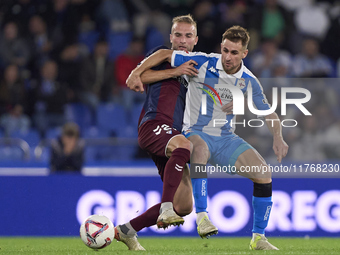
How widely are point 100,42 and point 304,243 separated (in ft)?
18.4

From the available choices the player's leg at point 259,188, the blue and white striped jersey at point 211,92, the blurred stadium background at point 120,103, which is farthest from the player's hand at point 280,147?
the blurred stadium background at point 120,103

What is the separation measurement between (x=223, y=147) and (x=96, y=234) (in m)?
1.33

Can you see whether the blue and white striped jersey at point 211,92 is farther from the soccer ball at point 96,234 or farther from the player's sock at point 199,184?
the soccer ball at point 96,234

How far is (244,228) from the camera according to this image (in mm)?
7719

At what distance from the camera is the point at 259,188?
17.7ft

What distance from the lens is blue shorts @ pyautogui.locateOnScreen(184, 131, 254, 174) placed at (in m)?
5.40

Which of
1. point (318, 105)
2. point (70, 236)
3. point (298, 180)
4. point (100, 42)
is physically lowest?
point (70, 236)

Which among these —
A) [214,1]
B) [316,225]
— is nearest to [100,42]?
[214,1]

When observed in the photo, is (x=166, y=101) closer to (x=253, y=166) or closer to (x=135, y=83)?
(x=135, y=83)

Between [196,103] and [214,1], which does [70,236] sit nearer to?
[196,103]

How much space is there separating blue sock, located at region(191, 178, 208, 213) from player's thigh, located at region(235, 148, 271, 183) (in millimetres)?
341

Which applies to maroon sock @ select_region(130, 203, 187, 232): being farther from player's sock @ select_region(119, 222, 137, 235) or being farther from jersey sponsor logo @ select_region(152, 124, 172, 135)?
jersey sponsor logo @ select_region(152, 124, 172, 135)

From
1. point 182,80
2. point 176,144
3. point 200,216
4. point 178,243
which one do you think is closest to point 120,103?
point 178,243

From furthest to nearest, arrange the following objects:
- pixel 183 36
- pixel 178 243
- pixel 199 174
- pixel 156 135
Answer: pixel 178 243 < pixel 183 36 < pixel 199 174 < pixel 156 135
